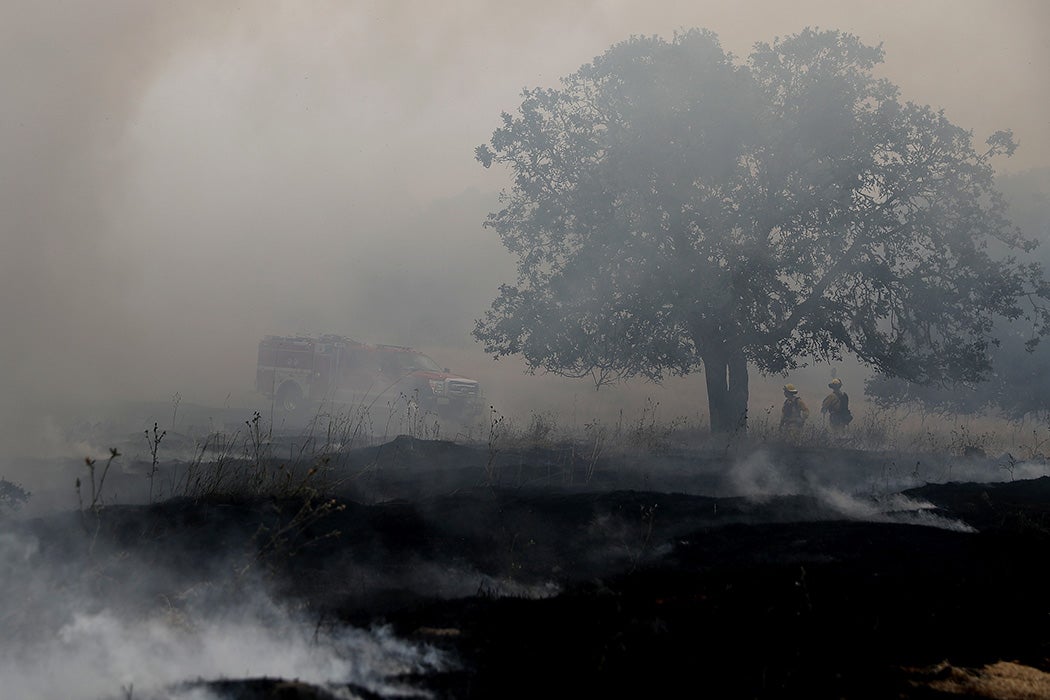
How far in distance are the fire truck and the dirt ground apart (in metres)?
9.72

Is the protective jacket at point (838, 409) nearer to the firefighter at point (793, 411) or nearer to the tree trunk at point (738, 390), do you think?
the firefighter at point (793, 411)

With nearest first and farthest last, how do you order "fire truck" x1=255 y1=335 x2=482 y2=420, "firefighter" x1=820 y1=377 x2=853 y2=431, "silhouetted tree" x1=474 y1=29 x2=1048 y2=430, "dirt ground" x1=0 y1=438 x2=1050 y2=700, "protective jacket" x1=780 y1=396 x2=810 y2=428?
"dirt ground" x1=0 y1=438 x2=1050 y2=700
"silhouetted tree" x1=474 y1=29 x2=1048 y2=430
"protective jacket" x1=780 y1=396 x2=810 y2=428
"firefighter" x1=820 y1=377 x2=853 y2=431
"fire truck" x1=255 y1=335 x2=482 y2=420

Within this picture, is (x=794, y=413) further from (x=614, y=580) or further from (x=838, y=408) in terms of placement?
(x=614, y=580)

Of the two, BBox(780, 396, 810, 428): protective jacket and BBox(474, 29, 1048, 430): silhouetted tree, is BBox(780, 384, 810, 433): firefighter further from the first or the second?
BBox(474, 29, 1048, 430): silhouetted tree

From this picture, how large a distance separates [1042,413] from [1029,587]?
2812 cm

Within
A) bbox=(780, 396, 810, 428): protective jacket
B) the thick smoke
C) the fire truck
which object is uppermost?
the fire truck

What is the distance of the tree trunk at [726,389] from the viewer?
17.7 m

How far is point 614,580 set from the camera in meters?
6.97

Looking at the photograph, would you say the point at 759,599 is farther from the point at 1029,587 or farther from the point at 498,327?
the point at 498,327

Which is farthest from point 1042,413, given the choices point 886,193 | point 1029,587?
point 1029,587

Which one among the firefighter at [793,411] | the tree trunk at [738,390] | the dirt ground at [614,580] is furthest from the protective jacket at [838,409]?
the dirt ground at [614,580]

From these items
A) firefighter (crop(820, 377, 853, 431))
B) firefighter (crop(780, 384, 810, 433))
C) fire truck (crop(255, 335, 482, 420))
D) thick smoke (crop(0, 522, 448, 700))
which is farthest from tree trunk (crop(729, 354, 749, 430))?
thick smoke (crop(0, 522, 448, 700))

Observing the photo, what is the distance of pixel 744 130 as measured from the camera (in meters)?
16.7

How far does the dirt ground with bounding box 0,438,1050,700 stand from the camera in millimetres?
4859
